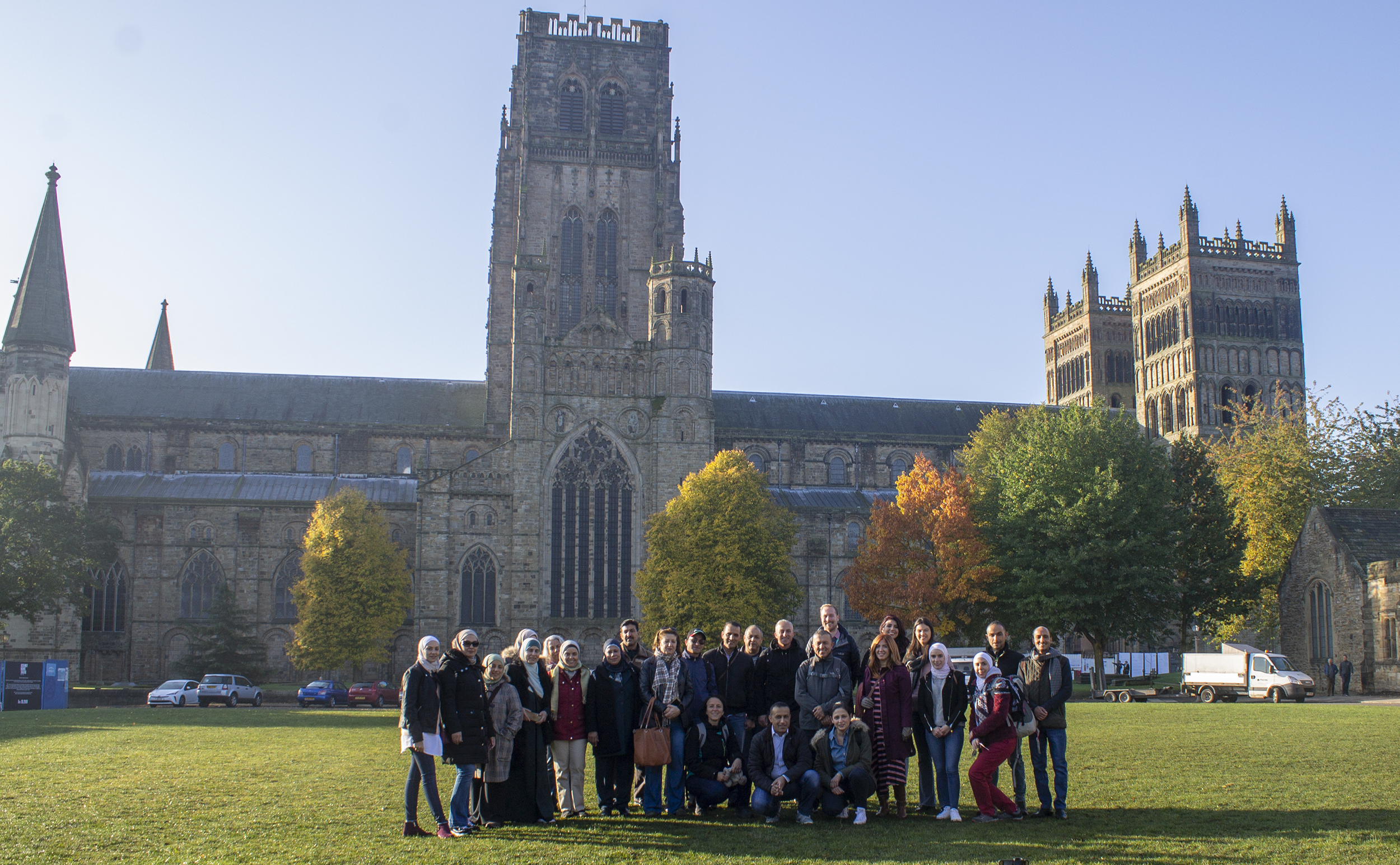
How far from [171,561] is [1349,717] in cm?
4989

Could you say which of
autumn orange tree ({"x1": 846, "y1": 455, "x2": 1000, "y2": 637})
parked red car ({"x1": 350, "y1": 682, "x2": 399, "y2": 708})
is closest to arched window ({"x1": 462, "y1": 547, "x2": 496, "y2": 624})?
parked red car ({"x1": 350, "y1": 682, "x2": 399, "y2": 708})

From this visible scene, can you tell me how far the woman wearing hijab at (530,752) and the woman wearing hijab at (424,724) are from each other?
0.96m

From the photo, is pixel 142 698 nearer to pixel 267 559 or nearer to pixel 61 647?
pixel 61 647

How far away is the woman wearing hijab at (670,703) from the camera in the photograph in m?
13.7

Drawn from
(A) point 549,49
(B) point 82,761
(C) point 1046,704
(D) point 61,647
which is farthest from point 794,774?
(A) point 549,49

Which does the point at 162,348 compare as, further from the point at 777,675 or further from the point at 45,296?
the point at 777,675

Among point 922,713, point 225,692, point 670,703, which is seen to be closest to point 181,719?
point 225,692

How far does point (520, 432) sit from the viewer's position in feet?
184

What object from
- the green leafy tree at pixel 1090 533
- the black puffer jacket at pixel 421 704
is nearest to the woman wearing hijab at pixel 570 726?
the black puffer jacket at pixel 421 704

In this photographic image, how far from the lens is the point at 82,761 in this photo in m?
18.3

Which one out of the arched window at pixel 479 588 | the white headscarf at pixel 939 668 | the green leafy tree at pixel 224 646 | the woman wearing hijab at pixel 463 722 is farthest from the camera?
the arched window at pixel 479 588

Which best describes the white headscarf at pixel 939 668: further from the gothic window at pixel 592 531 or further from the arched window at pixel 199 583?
the arched window at pixel 199 583

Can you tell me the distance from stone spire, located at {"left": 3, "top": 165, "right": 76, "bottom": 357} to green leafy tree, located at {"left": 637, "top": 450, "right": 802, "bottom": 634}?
95.0 ft

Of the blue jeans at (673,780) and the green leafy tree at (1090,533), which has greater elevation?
the green leafy tree at (1090,533)
